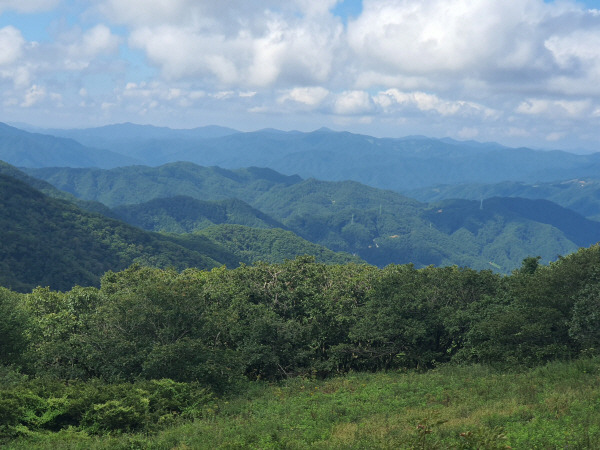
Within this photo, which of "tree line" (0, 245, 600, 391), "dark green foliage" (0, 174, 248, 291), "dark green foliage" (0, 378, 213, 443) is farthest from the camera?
"dark green foliage" (0, 174, 248, 291)

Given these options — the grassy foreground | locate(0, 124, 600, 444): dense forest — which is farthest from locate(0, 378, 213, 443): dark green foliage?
the grassy foreground

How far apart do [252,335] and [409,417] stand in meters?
14.4

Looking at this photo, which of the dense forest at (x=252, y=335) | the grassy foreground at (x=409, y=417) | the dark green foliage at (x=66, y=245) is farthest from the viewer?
the dark green foliage at (x=66, y=245)

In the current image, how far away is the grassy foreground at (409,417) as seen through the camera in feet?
44.8

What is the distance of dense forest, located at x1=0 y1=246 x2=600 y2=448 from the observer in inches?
795

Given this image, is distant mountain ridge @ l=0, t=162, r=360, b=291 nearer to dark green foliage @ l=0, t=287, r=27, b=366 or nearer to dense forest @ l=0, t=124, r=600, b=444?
dark green foliage @ l=0, t=287, r=27, b=366

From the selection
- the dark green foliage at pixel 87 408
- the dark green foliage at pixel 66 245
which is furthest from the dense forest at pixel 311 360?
the dark green foliage at pixel 66 245

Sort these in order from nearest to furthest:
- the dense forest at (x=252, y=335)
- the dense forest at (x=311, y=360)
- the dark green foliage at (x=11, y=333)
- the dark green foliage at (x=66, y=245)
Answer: the dense forest at (x=311, y=360) → the dense forest at (x=252, y=335) → the dark green foliage at (x=11, y=333) → the dark green foliage at (x=66, y=245)

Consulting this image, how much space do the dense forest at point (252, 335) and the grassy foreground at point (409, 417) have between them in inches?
81.4

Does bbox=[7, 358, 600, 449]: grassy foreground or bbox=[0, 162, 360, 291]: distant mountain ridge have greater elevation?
bbox=[7, 358, 600, 449]: grassy foreground

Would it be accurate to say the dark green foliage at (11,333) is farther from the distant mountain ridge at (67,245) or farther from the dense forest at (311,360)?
the distant mountain ridge at (67,245)

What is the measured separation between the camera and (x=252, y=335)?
29.3 meters

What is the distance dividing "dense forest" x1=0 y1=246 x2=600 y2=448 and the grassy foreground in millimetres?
2068

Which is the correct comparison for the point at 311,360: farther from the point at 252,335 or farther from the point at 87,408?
the point at 87,408
